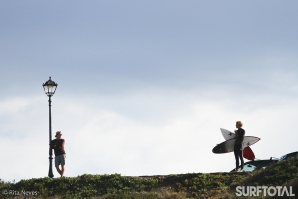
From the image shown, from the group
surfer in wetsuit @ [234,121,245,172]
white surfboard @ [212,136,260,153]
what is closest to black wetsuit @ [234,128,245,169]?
surfer in wetsuit @ [234,121,245,172]

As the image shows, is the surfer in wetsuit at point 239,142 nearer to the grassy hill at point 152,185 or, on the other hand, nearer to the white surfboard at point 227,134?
the grassy hill at point 152,185

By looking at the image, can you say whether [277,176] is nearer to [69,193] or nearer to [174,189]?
[174,189]

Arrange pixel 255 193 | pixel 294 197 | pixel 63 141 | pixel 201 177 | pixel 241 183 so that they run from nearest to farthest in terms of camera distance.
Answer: pixel 294 197 < pixel 255 193 < pixel 241 183 < pixel 201 177 < pixel 63 141

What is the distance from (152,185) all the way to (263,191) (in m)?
4.49

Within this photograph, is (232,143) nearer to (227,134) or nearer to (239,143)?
(227,134)

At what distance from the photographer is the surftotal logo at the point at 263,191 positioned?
21.2 metres

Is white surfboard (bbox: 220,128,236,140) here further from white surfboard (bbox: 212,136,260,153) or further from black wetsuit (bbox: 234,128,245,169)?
black wetsuit (bbox: 234,128,245,169)

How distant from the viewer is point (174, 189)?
81.7 ft

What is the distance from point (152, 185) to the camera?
25359mm

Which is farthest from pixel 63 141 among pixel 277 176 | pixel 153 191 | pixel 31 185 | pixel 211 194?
pixel 277 176

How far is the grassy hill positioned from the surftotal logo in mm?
311

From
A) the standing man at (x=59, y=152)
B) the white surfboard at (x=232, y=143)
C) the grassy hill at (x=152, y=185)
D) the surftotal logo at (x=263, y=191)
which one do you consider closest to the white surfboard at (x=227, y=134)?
the white surfboard at (x=232, y=143)

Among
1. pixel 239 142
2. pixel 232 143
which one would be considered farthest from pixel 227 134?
pixel 239 142

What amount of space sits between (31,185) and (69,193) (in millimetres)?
1861
